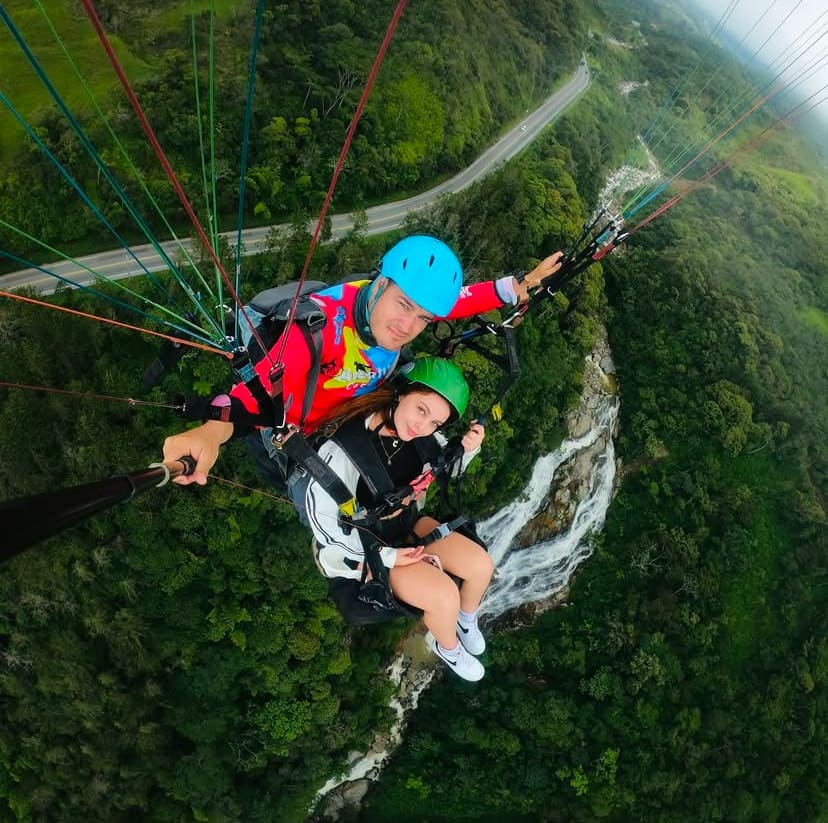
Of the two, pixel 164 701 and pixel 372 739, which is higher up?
pixel 164 701

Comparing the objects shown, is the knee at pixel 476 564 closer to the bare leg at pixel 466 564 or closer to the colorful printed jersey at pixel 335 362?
the bare leg at pixel 466 564

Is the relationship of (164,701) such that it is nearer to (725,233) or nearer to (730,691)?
(730,691)

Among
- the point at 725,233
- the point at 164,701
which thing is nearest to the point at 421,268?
the point at 164,701

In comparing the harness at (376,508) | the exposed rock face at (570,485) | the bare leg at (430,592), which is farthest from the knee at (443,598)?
the exposed rock face at (570,485)

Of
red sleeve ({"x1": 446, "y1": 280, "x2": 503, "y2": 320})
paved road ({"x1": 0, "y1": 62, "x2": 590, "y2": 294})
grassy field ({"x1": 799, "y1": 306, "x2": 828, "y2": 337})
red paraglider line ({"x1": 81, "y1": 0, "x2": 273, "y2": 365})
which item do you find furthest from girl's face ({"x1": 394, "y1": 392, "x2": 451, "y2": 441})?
grassy field ({"x1": 799, "y1": 306, "x2": 828, "y2": 337})

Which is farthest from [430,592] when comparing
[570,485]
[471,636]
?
[570,485]

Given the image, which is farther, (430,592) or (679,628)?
(679,628)

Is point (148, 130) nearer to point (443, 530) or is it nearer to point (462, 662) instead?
point (443, 530)
